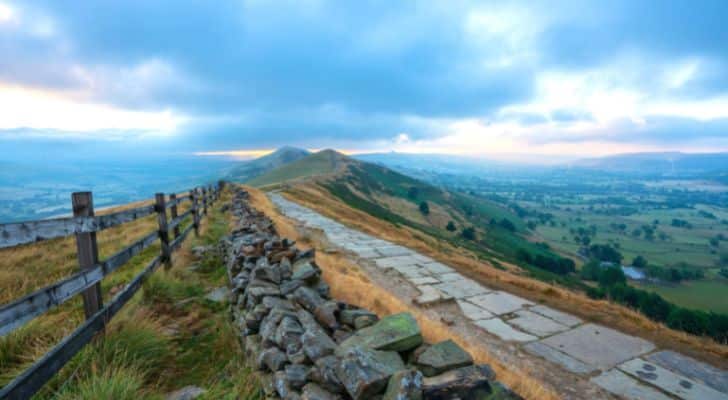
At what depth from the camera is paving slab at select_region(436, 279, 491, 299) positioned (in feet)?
22.9

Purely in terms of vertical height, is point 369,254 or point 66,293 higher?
point 66,293

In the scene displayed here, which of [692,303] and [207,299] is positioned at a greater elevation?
[207,299]

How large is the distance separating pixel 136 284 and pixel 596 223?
15944cm

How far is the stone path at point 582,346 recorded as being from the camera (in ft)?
12.6

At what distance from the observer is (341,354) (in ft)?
8.62

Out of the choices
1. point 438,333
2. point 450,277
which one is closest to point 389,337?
point 438,333

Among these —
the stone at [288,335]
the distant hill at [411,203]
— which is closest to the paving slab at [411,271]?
the stone at [288,335]

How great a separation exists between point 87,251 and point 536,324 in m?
6.16

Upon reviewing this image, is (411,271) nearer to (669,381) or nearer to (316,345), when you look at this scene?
(669,381)

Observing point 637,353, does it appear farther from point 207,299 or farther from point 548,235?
point 548,235

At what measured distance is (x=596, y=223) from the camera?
434ft

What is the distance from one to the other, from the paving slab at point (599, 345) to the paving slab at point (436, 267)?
11.3 feet

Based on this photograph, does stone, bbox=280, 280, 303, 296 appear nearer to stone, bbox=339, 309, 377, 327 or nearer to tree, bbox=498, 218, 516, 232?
stone, bbox=339, 309, 377, 327

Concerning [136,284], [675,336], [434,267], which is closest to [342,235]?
[434,267]
